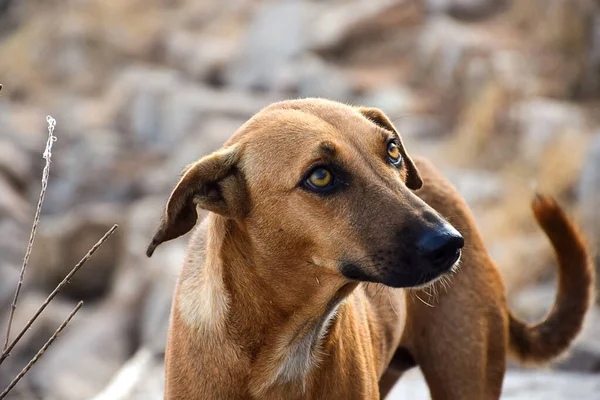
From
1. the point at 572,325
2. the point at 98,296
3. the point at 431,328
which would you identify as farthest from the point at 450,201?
the point at 98,296

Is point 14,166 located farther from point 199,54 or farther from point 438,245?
point 438,245

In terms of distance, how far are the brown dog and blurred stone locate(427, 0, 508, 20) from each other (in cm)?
1603

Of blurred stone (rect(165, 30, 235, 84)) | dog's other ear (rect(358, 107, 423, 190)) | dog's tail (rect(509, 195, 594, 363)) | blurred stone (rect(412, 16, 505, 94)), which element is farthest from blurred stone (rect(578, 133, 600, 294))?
blurred stone (rect(165, 30, 235, 84))

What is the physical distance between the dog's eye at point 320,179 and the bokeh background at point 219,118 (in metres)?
1.76

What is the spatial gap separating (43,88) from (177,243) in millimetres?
15517

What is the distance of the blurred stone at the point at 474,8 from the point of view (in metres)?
19.2

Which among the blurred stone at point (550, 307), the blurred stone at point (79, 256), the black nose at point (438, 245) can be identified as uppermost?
the black nose at point (438, 245)

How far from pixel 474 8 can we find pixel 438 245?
56.2 ft

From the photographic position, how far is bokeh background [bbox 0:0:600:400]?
32.6 ft

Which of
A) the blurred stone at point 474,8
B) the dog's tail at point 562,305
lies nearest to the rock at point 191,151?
the blurred stone at point 474,8

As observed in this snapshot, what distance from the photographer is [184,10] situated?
28.4 metres

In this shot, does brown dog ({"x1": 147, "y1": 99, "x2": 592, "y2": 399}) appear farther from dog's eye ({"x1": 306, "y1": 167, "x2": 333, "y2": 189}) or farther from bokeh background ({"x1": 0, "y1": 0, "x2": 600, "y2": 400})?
bokeh background ({"x1": 0, "y1": 0, "x2": 600, "y2": 400})

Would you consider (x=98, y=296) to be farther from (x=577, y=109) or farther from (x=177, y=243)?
(x=577, y=109)

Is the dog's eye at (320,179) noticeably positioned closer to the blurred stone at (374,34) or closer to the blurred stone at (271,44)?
the blurred stone at (374,34)
